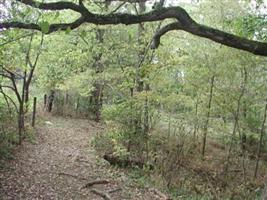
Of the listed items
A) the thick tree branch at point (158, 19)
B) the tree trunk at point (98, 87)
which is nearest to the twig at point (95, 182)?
the thick tree branch at point (158, 19)

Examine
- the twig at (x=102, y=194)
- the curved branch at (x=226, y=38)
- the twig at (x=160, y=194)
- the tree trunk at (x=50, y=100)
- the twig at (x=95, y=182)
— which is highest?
the curved branch at (x=226, y=38)

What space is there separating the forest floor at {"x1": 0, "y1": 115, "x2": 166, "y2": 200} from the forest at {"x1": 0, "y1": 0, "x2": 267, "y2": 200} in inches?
1.8

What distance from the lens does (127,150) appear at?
1248cm

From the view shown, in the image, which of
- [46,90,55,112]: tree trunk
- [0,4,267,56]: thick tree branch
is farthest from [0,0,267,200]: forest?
[46,90,55,112]: tree trunk

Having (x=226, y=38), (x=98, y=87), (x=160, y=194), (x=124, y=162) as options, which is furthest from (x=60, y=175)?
(x=98, y=87)

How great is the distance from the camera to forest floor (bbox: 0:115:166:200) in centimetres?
859

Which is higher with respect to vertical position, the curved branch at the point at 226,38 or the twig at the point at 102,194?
the curved branch at the point at 226,38

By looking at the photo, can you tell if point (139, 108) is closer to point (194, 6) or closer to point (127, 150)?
point (127, 150)

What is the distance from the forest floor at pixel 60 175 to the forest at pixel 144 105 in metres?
0.05

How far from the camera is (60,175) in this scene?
1002 cm

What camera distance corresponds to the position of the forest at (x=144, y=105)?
7871 millimetres

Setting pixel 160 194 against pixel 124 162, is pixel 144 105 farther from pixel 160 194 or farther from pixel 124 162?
pixel 160 194

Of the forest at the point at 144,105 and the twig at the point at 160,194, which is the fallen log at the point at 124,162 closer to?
the forest at the point at 144,105

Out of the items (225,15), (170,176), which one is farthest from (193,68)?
(170,176)
